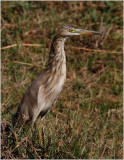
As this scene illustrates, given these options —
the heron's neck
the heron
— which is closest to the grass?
the heron

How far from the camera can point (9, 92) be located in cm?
419

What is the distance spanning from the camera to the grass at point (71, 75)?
9.95 feet

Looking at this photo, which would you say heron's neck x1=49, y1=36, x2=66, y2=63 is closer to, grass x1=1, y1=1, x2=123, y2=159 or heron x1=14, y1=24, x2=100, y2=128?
heron x1=14, y1=24, x2=100, y2=128

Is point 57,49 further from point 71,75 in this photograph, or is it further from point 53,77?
point 71,75

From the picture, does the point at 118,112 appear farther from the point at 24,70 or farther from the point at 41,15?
the point at 41,15

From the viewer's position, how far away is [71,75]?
4.76 m

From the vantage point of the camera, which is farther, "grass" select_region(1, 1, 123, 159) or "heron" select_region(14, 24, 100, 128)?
"heron" select_region(14, 24, 100, 128)

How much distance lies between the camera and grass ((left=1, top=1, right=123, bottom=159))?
3.03 m

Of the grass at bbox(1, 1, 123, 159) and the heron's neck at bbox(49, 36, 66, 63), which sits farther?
the heron's neck at bbox(49, 36, 66, 63)

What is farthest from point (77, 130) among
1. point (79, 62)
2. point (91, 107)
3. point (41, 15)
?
point (41, 15)

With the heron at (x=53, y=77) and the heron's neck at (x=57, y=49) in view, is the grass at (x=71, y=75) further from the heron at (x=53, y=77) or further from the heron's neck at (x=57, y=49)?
the heron's neck at (x=57, y=49)

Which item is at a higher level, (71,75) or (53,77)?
(53,77)

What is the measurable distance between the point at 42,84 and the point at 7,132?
48 cm

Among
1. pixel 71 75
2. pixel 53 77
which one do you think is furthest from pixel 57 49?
pixel 71 75
